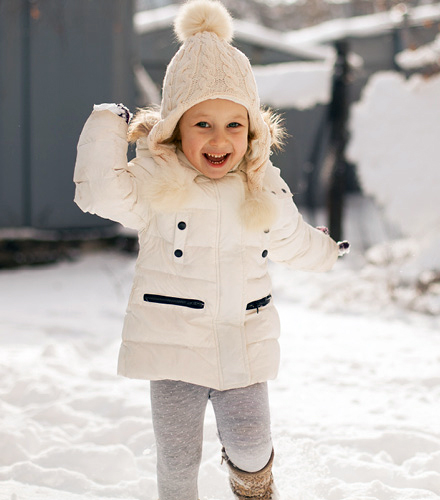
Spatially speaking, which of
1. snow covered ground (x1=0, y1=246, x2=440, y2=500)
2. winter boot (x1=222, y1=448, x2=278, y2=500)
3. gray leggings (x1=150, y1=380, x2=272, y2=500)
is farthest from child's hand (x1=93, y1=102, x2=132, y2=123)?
snow covered ground (x1=0, y1=246, x2=440, y2=500)

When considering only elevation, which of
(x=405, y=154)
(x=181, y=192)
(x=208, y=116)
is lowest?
(x=181, y=192)

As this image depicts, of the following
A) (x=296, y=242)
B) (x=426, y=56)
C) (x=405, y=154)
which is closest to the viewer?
(x=296, y=242)

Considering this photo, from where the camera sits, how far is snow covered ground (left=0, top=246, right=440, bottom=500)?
8.27 feet

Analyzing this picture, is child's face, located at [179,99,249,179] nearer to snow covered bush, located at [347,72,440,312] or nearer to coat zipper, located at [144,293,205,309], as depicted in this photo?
coat zipper, located at [144,293,205,309]

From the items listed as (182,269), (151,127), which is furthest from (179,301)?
(151,127)

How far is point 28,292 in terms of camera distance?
19.7ft

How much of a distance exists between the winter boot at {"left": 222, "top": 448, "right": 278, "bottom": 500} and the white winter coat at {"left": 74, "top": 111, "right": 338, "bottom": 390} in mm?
302

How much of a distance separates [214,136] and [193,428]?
905mm

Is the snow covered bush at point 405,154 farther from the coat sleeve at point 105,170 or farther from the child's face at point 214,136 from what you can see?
the coat sleeve at point 105,170

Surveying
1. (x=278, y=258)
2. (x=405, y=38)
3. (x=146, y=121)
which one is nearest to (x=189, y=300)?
(x=278, y=258)

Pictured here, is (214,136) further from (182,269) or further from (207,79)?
(182,269)

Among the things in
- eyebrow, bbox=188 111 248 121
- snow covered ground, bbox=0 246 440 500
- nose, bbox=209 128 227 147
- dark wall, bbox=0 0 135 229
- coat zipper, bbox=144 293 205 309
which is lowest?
snow covered ground, bbox=0 246 440 500

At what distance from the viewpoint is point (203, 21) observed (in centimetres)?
206

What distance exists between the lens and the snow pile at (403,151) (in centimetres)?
656
